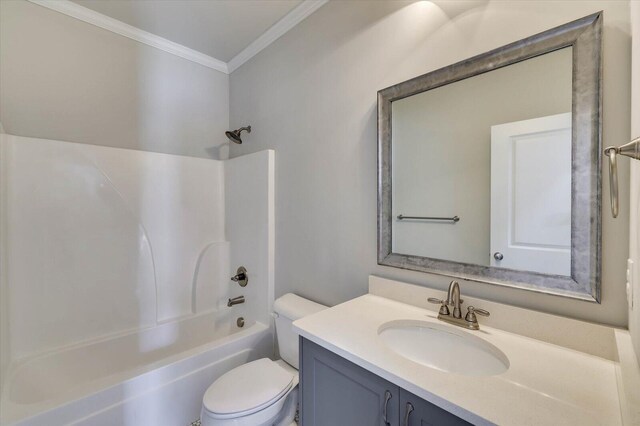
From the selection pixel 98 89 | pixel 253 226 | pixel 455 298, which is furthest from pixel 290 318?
pixel 98 89

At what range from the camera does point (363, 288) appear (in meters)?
1.43

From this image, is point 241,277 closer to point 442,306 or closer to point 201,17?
point 442,306

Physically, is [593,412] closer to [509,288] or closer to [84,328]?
[509,288]

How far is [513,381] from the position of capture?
694 mm

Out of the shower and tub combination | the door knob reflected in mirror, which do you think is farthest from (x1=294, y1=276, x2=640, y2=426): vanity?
the door knob reflected in mirror

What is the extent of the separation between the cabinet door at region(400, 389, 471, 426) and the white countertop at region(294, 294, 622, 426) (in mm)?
42

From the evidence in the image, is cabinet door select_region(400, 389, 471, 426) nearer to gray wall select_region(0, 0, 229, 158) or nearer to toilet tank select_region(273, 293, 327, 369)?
toilet tank select_region(273, 293, 327, 369)

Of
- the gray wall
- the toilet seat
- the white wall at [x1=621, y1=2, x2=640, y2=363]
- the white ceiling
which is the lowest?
the toilet seat

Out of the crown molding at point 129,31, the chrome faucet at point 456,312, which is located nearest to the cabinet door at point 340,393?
the chrome faucet at point 456,312

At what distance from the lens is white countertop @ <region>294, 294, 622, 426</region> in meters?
0.58

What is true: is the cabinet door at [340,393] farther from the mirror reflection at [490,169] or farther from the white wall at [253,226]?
the white wall at [253,226]

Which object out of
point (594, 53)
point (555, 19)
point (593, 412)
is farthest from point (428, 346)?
point (555, 19)

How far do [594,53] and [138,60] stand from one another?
2.64 m

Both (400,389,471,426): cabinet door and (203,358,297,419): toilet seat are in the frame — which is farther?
(203,358,297,419): toilet seat
